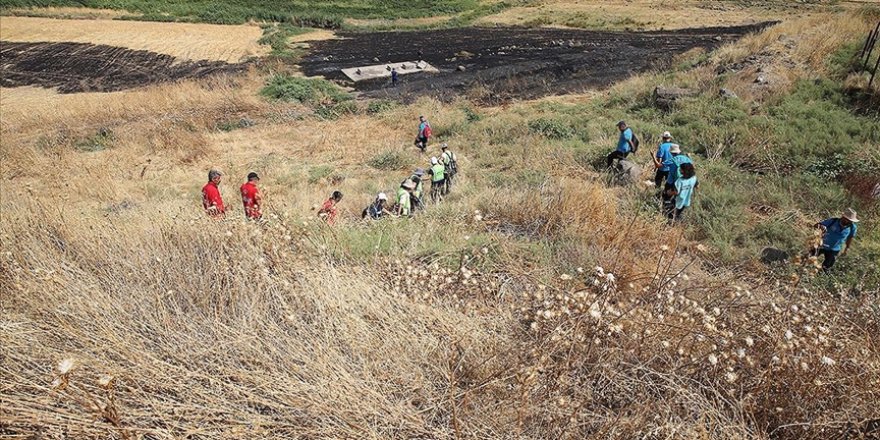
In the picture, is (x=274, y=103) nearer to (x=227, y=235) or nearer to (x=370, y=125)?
(x=370, y=125)

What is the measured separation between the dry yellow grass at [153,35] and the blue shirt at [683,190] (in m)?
28.1

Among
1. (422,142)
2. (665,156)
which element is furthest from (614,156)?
(422,142)

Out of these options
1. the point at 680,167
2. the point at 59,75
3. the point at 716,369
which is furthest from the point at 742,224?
the point at 59,75

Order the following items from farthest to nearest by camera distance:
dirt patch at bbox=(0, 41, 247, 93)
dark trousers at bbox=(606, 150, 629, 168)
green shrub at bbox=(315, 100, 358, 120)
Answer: dirt patch at bbox=(0, 41, 247, 93) → green shrub at bbox=(315, 100, 358, 120) → dark trousers at bbox=(606, 150, 629, 168)

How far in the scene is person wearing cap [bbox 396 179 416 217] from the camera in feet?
24.3

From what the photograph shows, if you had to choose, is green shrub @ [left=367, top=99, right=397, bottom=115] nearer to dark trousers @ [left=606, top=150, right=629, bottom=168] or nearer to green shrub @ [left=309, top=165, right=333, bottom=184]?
green shrub @ [left=309, top=165, right=333, bottom=184]

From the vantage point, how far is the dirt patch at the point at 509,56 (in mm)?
22141

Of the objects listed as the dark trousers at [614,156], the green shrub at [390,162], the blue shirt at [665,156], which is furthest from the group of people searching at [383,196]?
the blue shirt at [665,156]

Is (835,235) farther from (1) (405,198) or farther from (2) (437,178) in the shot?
(2) (437,178)

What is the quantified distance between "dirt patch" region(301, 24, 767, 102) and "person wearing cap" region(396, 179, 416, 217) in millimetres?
12593

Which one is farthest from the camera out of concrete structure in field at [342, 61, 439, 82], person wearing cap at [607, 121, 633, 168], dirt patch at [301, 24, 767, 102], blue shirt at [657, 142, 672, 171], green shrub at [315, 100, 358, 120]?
concrete structure in field at [342, 61, 439, 82]

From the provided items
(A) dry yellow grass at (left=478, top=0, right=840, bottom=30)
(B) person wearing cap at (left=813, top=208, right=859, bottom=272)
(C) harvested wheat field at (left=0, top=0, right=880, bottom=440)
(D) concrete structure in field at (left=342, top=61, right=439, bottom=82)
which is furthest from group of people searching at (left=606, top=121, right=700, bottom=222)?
(A) dry yellow grass at (left=478, top=0, right=840, bottom=30)

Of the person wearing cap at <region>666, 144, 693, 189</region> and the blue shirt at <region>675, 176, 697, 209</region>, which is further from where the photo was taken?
the person wearing cap at <region>666, 144, 693, 189</region>

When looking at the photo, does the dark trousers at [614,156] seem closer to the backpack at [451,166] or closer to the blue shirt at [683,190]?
the blue shirt at [683,190]
